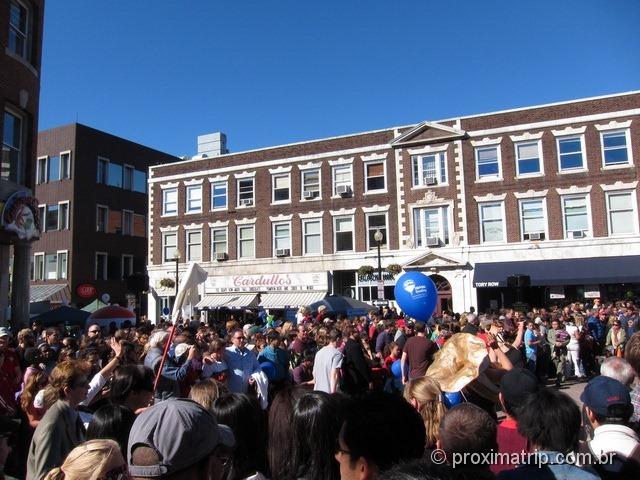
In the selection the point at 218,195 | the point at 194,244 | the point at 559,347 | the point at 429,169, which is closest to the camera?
the point at 559,347

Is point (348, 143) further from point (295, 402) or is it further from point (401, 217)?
point (295, 402)

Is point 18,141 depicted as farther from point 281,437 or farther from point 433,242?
point 433,242

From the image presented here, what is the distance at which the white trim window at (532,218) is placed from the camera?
82.7 feet

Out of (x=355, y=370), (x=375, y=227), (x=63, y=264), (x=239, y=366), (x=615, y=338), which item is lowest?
(x=615, y=338)

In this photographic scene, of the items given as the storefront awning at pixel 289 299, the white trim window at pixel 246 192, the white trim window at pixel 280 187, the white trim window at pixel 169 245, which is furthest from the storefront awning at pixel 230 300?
the white trim window at pixel 280 187

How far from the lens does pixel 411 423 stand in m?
2.45

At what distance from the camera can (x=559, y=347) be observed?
560 inches

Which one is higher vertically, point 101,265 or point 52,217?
point 52,217

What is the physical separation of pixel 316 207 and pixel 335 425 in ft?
89.0

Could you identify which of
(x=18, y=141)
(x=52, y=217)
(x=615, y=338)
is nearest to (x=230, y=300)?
(x=52, y=217)

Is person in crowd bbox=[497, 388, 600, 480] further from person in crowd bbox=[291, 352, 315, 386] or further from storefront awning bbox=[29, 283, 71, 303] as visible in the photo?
storefront awning bbox=[29, 283, 71, 303]

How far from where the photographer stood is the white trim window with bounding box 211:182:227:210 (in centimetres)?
3281

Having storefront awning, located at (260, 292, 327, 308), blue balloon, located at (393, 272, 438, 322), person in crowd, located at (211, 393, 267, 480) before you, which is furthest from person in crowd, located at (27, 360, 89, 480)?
storefront awning, located at (260, 292, 327, 308)

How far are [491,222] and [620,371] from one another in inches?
903
